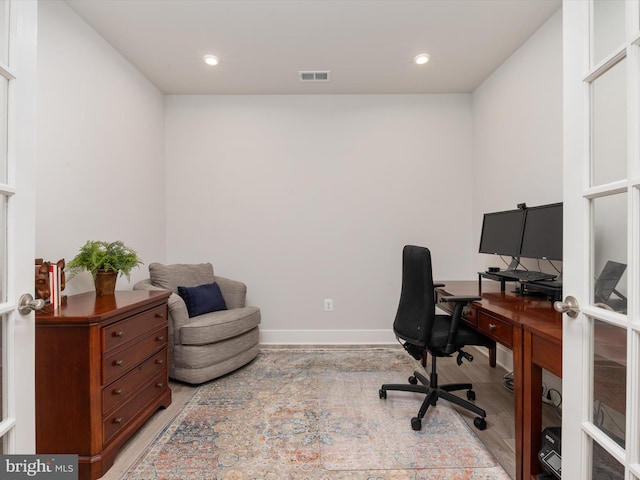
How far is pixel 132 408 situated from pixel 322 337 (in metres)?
2.04

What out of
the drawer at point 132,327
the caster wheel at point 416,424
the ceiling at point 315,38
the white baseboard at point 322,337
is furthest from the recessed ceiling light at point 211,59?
the caster wheel at point 416,424

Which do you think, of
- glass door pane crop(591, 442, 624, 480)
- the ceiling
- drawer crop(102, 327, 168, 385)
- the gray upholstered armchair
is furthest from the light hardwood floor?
the ceiling

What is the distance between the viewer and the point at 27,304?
39.0 inches

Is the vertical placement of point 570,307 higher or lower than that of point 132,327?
higher

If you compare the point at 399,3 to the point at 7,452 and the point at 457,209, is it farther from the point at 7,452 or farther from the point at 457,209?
the point at 7,452

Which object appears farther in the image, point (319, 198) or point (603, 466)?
point (319, 198)

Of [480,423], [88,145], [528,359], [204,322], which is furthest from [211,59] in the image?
[480,423]

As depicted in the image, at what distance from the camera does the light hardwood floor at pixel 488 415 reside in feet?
5.79

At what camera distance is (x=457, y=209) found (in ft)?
11.8

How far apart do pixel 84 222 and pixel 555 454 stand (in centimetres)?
305

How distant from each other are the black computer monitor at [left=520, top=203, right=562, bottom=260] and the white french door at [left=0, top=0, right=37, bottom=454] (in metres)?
2.43

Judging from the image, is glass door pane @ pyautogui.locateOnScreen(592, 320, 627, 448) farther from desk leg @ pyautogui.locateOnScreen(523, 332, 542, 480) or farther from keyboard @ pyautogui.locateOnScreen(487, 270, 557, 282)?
keyboard @ pyautogui.locateOnScreen(487, 270, 557, 282)

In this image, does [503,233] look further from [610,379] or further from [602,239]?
[610,379]

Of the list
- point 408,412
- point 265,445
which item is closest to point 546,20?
point 408,412
